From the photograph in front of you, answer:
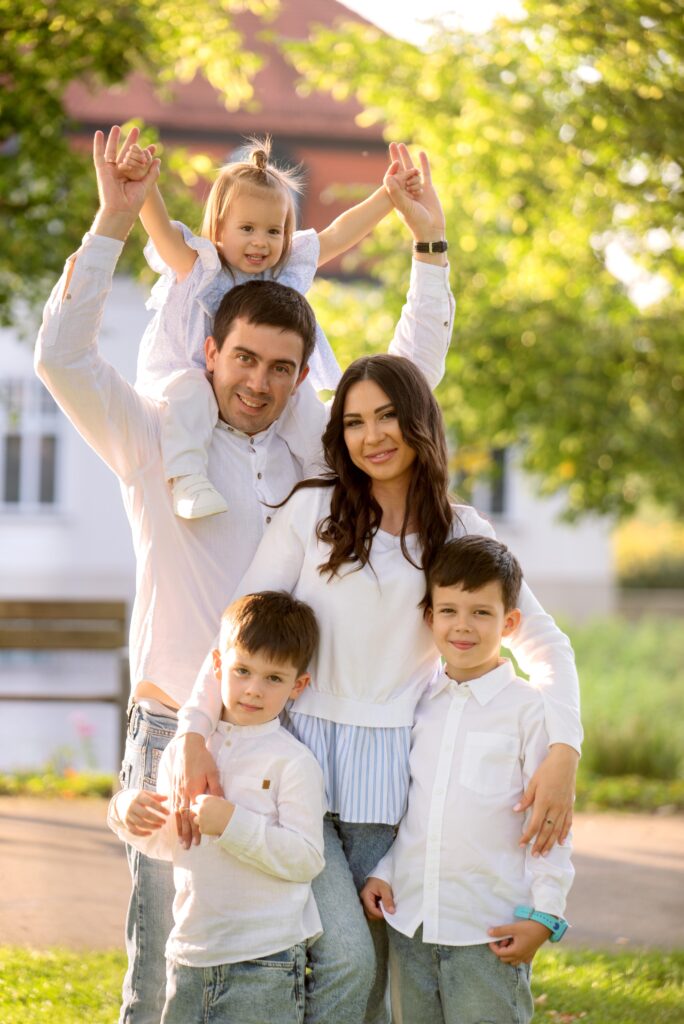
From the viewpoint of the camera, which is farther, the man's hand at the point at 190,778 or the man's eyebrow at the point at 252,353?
the man's eyebrow at the point at 252,353

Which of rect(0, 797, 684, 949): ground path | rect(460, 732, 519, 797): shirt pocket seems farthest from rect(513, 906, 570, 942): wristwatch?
rect(0, 797, 684, 949): ground path

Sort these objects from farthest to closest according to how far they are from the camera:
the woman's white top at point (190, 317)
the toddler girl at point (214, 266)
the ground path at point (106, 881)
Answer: the ground path at point (106, 881), the woman's white top at point (190, 317), the toddler girl at point (214, 266)

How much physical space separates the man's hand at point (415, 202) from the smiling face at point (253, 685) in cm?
124

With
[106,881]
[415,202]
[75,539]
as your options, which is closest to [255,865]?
[415,202]

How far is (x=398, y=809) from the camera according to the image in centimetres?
298

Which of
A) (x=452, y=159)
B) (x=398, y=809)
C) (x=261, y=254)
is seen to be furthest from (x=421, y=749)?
(x=452, y=159)

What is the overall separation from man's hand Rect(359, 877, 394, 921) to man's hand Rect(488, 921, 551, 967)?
0.78 feet

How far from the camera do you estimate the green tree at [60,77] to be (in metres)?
7.11

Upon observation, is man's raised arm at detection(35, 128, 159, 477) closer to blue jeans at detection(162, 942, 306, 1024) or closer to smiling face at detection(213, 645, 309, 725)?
smiling face at detection(213, 645, 309, 725)

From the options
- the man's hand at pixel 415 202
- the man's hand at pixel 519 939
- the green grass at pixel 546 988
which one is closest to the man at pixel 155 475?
the man's hand at pixel 415 202

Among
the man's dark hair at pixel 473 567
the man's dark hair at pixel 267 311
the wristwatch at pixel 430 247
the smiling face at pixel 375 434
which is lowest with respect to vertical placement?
the man's dark hair at pixel 473 567

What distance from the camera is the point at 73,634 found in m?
7.77

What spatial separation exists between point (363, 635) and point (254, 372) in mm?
677

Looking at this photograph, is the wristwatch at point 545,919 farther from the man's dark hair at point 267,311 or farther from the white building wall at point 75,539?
the white building wall at point 75,539
